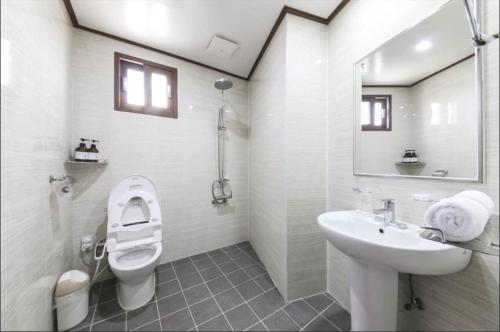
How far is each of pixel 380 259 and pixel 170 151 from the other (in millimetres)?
2004

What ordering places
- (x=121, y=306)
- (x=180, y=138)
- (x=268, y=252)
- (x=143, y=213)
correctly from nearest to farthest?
(x=121, y=306) < (x=143, y=213) < (x=268, y=252) < (x=180, y=138)

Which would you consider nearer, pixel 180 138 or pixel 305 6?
pixel 305 6

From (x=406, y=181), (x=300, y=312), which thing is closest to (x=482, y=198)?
(x=406, y=181)

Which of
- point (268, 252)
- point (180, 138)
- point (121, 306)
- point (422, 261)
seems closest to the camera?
point (422, 261)

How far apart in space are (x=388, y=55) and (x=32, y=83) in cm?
210

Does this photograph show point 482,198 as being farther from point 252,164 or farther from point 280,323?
point 252,164

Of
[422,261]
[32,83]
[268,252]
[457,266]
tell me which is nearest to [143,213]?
[32,83]

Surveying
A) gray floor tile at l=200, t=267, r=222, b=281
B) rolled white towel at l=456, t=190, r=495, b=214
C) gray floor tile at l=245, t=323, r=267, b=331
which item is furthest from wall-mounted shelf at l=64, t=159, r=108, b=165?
rolled white towel at l=456, t=190, r=495, b=214

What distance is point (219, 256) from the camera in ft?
6.77

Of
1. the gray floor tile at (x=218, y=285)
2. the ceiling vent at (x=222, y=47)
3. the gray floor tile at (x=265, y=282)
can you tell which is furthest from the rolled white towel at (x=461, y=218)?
the ceiling vent at (x=222, y=47)

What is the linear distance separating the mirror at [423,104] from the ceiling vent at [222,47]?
4.05 feet

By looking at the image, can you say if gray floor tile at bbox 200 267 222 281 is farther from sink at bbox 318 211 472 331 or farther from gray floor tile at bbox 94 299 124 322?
sink at bbox 318 211 472 331

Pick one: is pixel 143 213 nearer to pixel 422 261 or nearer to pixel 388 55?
pixel 422 261

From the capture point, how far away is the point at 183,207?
6.62 ft
